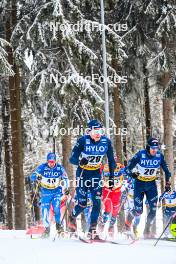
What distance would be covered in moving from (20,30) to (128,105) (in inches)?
360

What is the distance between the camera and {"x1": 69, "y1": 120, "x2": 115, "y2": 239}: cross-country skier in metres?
8.81

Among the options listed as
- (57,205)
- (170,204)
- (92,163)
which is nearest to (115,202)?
(170,204)

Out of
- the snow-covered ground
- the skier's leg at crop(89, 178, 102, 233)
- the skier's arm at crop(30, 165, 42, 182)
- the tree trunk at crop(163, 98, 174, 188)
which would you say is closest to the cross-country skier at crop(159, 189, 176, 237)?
the skier's arm at crop(30, 165, 42, 182)

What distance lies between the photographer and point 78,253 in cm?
749

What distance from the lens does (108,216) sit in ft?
41.2

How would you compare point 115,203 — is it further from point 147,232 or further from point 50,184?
point 147,232

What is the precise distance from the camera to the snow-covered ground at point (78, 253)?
6.96m

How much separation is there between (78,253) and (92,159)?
6.36ft

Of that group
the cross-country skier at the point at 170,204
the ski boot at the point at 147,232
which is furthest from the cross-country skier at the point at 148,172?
the cross-country skier at the point at 170,204

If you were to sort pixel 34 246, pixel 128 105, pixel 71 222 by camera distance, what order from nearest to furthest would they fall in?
pixel 34 246, pixel 71 222, pixel 128 105

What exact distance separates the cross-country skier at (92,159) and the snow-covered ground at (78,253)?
92 centimetres

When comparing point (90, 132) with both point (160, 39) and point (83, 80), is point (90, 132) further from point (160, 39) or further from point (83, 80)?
point (160, 39)

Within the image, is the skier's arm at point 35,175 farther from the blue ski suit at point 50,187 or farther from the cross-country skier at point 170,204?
the cross-country skier at point 170,204

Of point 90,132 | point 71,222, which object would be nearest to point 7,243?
point 71,222
